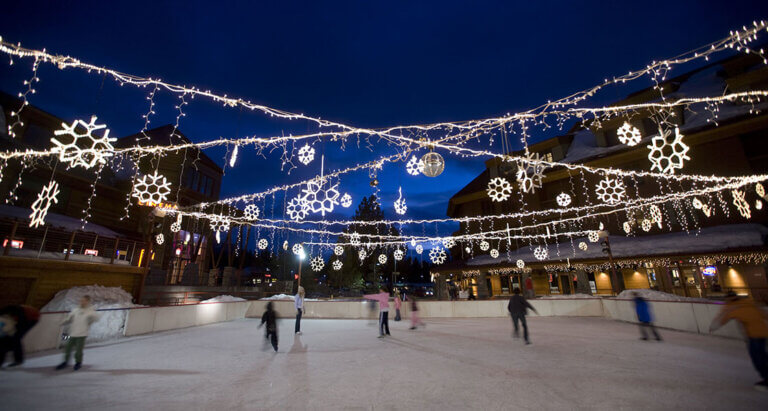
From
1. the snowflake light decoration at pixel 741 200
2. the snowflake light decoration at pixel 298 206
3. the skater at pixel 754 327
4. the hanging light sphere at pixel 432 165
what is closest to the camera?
the skater at pixel 754 327

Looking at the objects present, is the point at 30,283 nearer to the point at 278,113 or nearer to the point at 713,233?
the point at 278,113

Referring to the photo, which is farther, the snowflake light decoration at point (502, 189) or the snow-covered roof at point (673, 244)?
the snow-covered roof at point (673, 244)

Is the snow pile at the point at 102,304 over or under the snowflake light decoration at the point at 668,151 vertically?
under

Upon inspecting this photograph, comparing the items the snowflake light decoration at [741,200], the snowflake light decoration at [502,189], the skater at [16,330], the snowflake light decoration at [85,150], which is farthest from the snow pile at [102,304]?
the snowflake light decoration at [741,200]

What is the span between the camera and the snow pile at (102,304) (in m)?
8.77

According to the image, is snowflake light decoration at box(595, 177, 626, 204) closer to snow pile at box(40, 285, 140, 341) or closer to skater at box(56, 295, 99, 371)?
skater at box(56, 295, 99, 371)

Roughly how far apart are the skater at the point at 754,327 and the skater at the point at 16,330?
38.9 ft

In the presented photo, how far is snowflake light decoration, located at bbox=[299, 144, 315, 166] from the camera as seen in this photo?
7.56 metres

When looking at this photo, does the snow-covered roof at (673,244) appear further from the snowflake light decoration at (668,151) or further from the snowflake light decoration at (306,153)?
the snowflake light decoration at (306,153)

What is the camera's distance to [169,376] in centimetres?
491

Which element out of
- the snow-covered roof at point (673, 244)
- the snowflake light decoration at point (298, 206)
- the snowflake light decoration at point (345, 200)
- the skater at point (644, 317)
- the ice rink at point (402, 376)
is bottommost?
the ice rink at point (402, 376)

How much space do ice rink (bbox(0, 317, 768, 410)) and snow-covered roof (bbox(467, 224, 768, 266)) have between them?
950 centimetres

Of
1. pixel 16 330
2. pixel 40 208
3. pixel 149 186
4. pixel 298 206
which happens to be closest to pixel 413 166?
pixel 298 206

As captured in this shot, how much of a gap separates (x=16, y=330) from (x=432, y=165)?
880 centimetres
